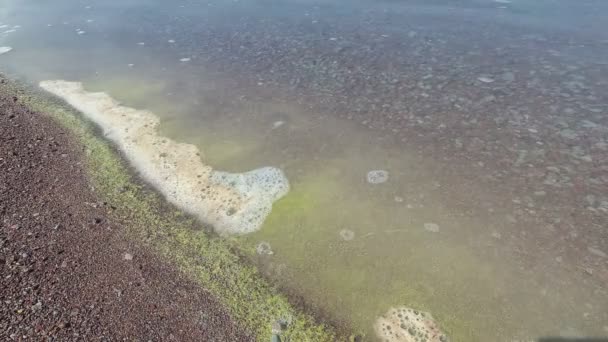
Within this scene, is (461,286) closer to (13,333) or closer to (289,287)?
(289,287)

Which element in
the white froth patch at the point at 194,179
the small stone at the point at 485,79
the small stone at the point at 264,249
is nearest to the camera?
the small stone at the point at 264,249

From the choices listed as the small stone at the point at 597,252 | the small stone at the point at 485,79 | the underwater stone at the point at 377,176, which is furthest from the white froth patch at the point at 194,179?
the small stone at the point at 485,79

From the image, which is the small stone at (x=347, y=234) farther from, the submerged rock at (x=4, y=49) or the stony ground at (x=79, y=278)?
the submerged rock at (x=4, y=49)

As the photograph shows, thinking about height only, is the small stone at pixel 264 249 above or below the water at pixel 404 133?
below

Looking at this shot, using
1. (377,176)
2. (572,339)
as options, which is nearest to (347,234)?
(377,176)

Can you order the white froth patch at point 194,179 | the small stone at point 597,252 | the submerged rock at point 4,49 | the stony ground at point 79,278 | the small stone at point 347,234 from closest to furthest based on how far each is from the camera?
the stony ground at point 79,278 < the small stone at point 597,252 < the small stone at point 347,234 < the white froth patch at point 194,179 < the submerged rock at point 4,49

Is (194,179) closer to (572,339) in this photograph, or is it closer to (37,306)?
(37,306)

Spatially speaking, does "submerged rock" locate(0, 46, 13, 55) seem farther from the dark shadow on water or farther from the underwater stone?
the dark shadow on water

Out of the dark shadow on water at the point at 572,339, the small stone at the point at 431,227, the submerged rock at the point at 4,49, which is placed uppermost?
the submerged rock at the point at 4,49
